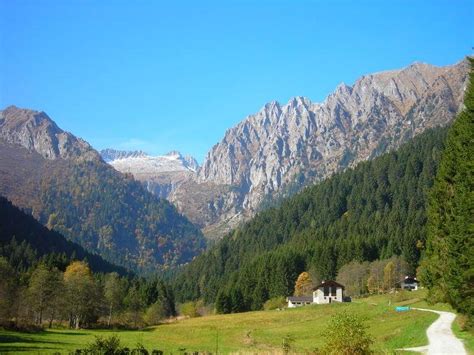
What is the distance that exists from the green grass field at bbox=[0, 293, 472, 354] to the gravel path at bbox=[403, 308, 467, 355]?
3.25ft

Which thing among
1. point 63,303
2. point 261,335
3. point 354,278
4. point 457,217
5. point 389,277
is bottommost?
point 261,335

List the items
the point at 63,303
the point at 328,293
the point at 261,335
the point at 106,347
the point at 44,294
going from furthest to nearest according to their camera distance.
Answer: the point at 328,293, the point at 63,303, the point at 44,294, the point at 261,335, the point at 106,347

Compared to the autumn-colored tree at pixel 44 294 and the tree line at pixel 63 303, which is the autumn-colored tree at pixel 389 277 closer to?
the tree line at pixel 63 303

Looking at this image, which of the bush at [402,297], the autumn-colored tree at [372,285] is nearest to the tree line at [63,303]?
the bush at [402,297]

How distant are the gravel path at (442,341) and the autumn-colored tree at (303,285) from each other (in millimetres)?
102298

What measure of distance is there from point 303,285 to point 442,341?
386 ft

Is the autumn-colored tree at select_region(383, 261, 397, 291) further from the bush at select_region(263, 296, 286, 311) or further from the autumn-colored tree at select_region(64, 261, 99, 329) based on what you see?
the autumn-colored tree at select_region(64, 261, 99, 329)

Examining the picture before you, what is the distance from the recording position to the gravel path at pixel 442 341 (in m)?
35.8

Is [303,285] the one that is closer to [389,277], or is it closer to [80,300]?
[389,277]

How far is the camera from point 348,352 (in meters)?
28.0

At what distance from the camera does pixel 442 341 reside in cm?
4097

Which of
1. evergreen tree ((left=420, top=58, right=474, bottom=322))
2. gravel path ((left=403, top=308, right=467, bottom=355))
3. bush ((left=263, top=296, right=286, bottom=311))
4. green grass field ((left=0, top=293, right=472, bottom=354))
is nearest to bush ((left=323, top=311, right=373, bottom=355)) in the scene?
green grass field ((left=0, top=293, right=472, bottom=354))

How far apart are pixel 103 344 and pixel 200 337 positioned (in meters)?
53.1

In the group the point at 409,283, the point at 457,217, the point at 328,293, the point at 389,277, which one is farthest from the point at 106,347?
the point at 409,283
